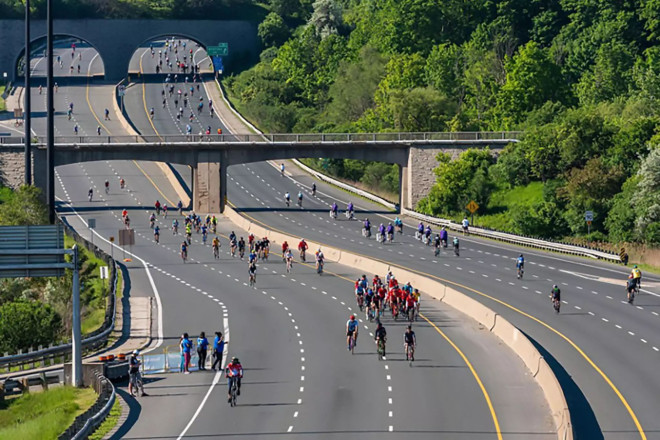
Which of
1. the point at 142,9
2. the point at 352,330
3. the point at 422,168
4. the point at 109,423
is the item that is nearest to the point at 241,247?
the point at 352,330

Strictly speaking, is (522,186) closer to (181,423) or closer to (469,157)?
(469,157)

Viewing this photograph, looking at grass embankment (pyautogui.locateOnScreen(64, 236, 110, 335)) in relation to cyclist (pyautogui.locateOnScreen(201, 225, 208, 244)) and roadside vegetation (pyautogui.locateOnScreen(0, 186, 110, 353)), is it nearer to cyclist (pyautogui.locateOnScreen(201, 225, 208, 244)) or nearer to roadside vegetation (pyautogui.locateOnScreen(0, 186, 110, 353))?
roadside vegetation (pyautogui.locateOnScreen(0, 186, 110, 353))

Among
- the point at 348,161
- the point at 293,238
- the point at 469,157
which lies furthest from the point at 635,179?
the point at 348,161

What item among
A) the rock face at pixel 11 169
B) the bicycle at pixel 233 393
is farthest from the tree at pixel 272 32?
the bicycle at pixel 233 393

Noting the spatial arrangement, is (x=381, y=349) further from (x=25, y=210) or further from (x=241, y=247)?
(x=25, y=210)

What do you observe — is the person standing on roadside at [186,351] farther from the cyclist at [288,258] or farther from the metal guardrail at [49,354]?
the cyclist at [288,258]

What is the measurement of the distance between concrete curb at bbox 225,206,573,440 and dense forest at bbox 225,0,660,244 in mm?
19530

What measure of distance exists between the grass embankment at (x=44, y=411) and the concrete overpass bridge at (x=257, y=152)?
54360 millimetres

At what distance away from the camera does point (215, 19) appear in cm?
17425

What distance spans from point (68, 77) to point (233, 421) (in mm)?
135254

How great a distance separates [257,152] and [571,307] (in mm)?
48004

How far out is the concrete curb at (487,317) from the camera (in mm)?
37284

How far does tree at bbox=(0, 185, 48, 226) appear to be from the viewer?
7669 cm

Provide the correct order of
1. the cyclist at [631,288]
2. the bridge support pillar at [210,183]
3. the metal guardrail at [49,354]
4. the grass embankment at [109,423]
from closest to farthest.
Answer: the grass embankment at [109,423]
the metal guardrail at [49,354]
the cyclist at [631,288]
the bridge support pillar at [210,183]
